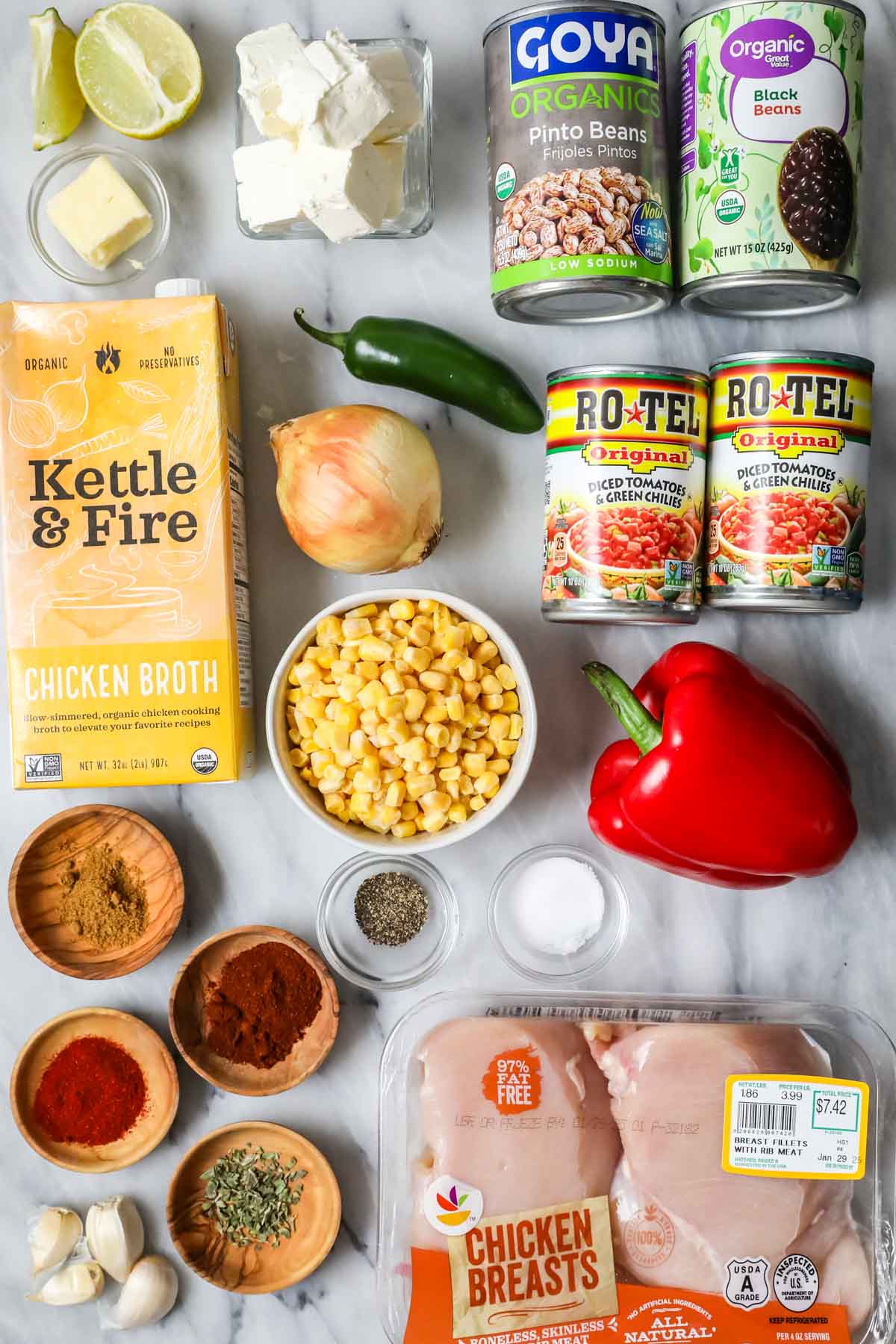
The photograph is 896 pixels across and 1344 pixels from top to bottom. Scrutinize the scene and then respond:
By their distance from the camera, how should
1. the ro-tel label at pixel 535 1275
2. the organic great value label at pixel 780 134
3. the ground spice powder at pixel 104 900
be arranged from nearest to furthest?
the organic great value label at pixel 780 134, the ro-tel label at pixel 535 1275, the ground spice powder at pixel 104 900

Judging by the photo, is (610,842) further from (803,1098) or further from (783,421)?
(783,421)

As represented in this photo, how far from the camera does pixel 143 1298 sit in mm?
1479

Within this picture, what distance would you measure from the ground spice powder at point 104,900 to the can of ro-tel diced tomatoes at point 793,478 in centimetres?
92

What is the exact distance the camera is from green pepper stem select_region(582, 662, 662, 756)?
4.33ft

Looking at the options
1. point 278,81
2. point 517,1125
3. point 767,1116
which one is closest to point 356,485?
point 278,81

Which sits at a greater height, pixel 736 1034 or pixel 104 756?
pixel 104 756

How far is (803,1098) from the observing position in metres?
1.36

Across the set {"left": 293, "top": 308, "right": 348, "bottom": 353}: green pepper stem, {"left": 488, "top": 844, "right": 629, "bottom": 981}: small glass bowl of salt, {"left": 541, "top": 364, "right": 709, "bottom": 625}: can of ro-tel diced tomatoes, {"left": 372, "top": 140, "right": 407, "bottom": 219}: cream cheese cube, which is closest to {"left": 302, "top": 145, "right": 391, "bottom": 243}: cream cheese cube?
{"left": 372, "top": 140, "right": 407, "bottom": 219}: cream cheese cube

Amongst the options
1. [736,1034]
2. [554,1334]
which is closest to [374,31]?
[736,1034]

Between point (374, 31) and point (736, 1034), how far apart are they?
4.89 ft

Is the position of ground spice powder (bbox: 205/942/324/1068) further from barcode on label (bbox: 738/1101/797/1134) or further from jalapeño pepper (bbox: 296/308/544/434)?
jalapeño pepper (bbox: 296/308/544/434)

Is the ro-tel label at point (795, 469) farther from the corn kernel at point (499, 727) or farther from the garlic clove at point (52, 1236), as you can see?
the garlic clove at point (52, 1236)

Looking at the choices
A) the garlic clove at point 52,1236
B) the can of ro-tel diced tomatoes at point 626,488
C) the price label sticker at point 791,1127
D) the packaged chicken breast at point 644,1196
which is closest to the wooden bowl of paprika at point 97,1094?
the garlic clove at point 52,1236

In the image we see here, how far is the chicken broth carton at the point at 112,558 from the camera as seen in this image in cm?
133
